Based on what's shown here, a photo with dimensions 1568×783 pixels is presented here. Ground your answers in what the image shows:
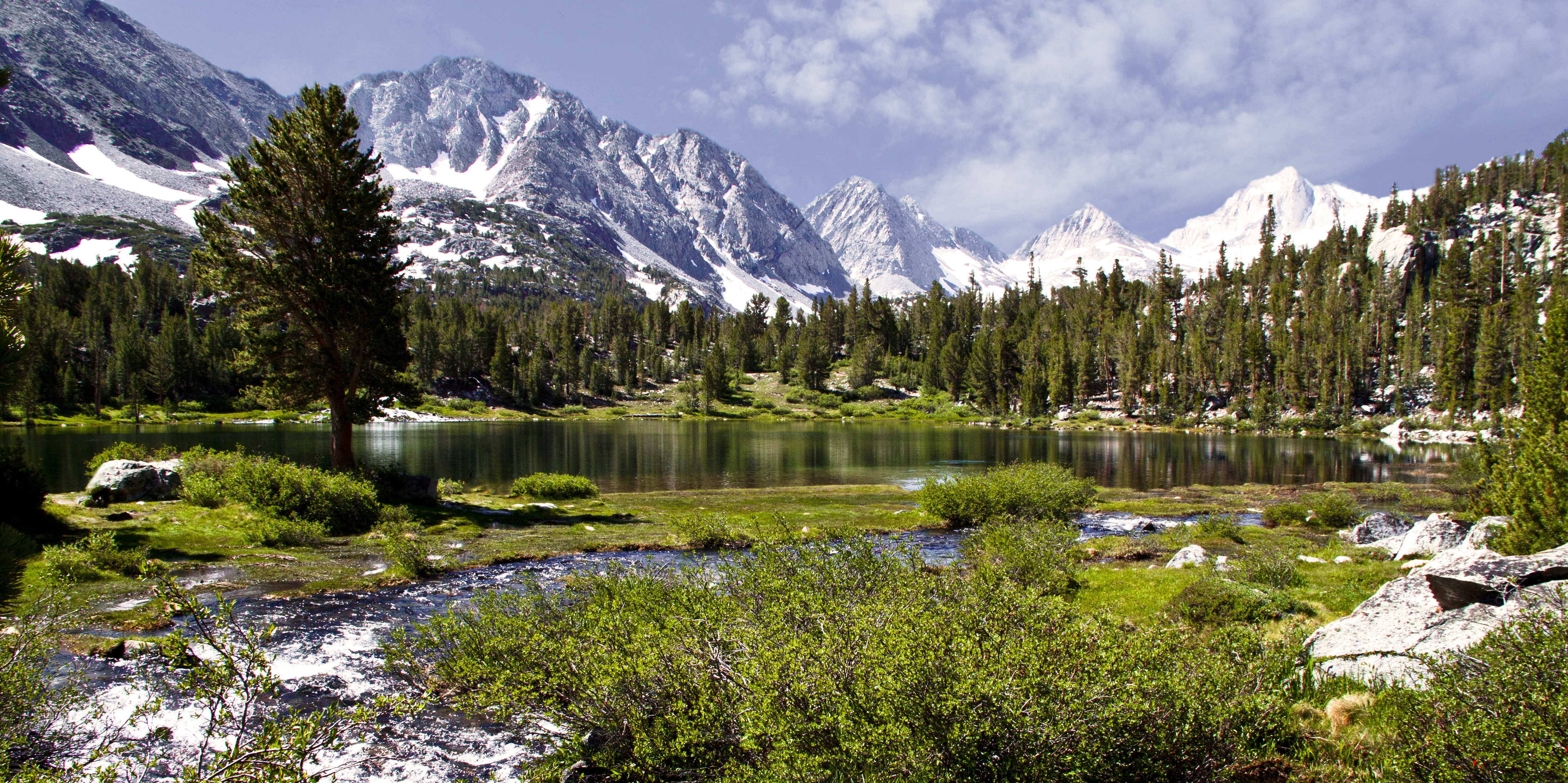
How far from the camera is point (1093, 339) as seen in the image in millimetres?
159000

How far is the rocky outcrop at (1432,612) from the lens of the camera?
7504 millimetres

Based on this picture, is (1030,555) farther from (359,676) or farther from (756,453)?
(756,453)

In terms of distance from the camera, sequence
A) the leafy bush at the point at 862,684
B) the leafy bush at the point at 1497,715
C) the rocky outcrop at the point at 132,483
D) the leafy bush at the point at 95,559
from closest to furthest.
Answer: the leafy bush at the point at 1497,715 < the leafy bush at the point at 862,684 < the leafy bush at the point at 95,559 < the rocky outcrop at the point at 132,483

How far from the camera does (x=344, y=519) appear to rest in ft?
73.6

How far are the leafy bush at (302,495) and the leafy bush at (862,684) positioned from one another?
15786 millimetres

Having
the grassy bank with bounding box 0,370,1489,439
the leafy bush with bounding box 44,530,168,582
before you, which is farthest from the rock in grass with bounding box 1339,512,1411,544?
the grassy bank with bounding box 0,370,1489,439

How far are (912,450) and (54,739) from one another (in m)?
68.2

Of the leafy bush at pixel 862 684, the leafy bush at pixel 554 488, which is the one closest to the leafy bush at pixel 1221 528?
the leafy bush at pixel 862 684

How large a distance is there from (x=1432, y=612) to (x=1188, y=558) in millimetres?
10865

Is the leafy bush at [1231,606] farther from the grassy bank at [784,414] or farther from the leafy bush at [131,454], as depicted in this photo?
the grassy bank at [784,414]

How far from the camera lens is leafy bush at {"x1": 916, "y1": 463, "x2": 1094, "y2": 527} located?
26.8 m

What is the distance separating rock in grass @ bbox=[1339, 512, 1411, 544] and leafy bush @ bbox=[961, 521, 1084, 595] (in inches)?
423

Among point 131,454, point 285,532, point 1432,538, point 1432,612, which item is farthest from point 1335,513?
point 131,454

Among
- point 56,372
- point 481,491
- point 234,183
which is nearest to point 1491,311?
point 481,491
